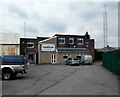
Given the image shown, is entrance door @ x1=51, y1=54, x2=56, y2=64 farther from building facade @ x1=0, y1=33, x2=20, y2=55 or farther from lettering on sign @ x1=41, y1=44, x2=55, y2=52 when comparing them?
building facade @ x1=0, y1=33, x2=20, y2=55

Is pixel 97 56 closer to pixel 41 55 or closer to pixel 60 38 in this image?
pixel 60 38

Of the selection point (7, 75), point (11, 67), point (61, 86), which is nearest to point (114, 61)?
point (11, 67)

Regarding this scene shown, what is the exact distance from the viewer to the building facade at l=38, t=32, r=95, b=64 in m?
54.2

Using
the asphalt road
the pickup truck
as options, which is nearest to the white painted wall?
the asphalt road

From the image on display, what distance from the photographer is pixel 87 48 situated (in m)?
59.9

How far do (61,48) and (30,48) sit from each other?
8262 millimetres

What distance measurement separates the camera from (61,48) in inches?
2217

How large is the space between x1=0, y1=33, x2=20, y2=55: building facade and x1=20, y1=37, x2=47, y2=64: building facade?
4.81 m

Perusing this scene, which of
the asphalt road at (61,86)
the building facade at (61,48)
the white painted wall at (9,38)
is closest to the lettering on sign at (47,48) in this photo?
the building facade at (61,48)

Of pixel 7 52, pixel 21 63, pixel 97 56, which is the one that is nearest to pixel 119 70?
pixel 21 63

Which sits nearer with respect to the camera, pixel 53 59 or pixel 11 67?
pixel 11 67

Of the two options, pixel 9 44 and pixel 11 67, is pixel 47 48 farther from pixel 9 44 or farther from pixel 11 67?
pixel 11 67

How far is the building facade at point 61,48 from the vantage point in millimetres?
54219

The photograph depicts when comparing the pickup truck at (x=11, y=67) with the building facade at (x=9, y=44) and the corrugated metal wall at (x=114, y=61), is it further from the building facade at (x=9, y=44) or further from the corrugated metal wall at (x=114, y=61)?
the building facade at (x=9, y=44)
